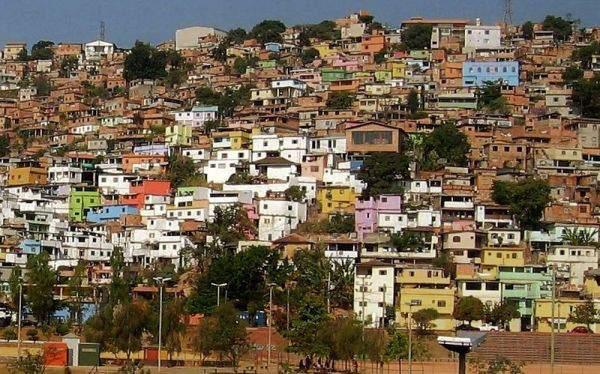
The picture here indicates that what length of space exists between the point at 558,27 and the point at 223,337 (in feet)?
178

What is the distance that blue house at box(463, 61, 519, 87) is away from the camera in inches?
2908

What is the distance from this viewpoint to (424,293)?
46.3 meters

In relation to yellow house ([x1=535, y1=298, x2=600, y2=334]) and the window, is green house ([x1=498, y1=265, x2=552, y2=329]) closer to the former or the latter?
yellow house ([x1=535, y1=298, x2=600, y2=334])

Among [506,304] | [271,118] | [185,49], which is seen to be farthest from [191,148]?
[185,49]

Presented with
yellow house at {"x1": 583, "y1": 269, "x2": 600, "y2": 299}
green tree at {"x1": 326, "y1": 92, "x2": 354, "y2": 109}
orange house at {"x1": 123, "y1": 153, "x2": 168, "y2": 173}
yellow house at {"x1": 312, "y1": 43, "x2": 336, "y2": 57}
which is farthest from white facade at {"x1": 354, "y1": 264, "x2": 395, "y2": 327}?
yellow house at {"x1": 312, "y1": 43, "x2": 336, "y2": 57}

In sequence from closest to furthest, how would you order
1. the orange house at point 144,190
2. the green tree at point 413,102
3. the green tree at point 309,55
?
the orange house at point 144,190 → the green tree at point 413,102 → the green tree at point 309,55

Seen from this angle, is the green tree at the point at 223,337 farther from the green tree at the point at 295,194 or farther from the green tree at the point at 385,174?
the green tree at the point at 385,174

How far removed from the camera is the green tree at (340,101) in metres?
71.0

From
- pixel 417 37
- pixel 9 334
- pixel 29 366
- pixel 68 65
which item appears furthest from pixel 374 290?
pixel 68 65

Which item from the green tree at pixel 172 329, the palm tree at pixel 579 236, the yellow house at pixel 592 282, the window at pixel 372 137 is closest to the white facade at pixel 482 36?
the window at pixel 372 137

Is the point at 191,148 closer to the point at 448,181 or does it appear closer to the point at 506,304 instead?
the point at 448,181

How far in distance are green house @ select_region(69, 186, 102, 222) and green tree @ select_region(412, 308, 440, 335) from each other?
20.5 m

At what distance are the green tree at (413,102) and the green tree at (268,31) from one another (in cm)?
2707

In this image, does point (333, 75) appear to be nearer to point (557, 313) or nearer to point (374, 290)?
point (374, 290)
